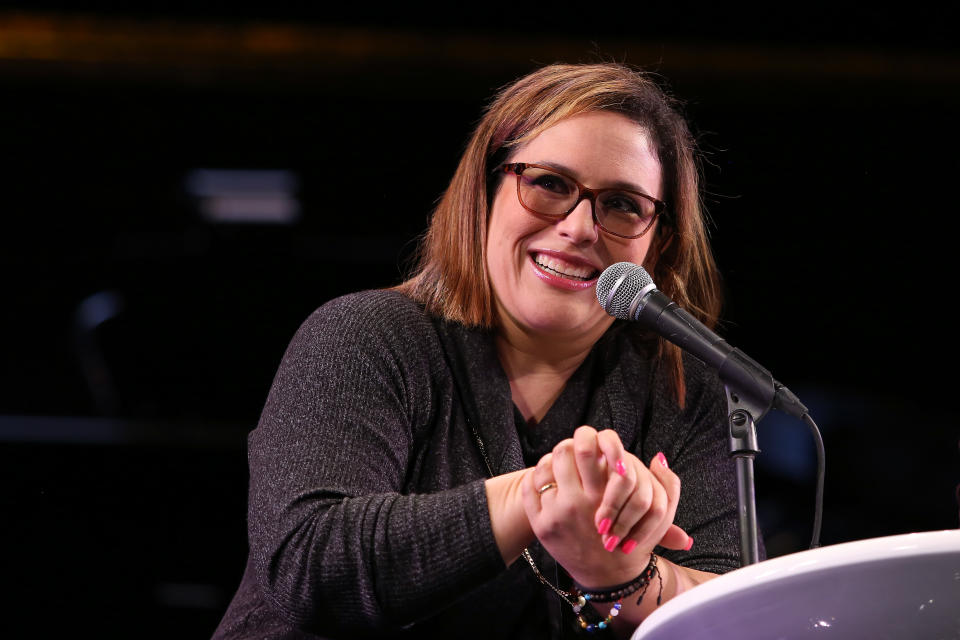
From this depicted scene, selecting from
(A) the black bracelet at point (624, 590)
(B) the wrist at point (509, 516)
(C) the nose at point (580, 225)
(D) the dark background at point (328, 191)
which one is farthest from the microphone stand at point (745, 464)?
(D) the dark background at point (328, 191)

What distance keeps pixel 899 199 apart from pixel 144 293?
2479 mm

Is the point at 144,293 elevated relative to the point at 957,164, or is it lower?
lower

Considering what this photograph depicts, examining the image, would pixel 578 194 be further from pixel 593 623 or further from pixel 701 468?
pixel 593 623

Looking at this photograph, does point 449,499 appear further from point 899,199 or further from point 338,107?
point 899,199

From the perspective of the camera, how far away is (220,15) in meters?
2.88

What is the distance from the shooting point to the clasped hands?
2.73 feet

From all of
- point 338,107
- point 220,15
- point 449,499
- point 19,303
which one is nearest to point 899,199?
point 338,107

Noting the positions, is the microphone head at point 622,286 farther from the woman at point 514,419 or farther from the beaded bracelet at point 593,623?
the beaded bracelet at point 593,623

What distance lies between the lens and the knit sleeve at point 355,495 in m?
0.98

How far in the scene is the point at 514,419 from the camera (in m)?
1.44

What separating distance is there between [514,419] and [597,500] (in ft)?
1.94

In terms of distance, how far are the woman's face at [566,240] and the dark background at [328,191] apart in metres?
1.46

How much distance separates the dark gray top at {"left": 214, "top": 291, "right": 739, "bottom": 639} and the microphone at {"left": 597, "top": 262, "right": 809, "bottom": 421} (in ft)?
0.94

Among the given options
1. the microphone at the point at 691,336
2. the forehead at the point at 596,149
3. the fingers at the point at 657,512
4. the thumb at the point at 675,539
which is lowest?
the thumb at the point at 675,539
